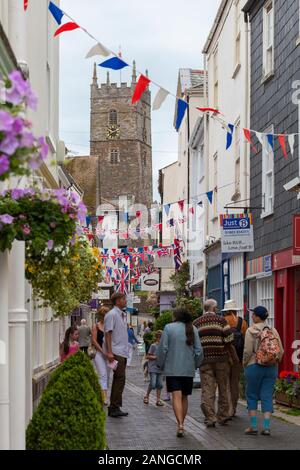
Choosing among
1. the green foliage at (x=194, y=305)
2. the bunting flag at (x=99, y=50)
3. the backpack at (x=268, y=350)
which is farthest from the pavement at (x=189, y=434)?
the green foliage at (x=194, y=305)

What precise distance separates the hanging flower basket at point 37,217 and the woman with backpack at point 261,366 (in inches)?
278

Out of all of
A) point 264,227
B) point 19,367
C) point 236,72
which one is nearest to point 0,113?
point 19,367

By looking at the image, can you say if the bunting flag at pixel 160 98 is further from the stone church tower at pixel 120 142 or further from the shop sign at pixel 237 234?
the stone church tower at pixel 120 142

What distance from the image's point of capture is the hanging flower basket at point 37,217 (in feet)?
22.6

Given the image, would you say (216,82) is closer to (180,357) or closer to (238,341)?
(238,341)

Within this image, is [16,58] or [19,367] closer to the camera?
[19,367]

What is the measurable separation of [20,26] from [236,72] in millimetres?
18185

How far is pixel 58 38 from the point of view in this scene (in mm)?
21578

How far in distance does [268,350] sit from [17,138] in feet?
31.0

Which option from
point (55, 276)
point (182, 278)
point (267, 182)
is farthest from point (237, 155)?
point (182, 278)

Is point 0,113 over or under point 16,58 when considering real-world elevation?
under

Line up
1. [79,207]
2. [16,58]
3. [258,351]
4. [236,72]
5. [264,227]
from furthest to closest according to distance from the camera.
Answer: [236,72] → [264,227] → [258,351] → [16,58] → [79,207]

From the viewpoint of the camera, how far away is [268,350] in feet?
45.7
